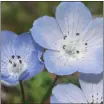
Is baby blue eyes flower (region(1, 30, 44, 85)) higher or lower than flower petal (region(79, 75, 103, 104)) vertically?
higher

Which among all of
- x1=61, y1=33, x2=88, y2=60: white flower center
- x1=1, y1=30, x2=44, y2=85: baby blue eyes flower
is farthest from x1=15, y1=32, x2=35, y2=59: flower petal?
x1=61, y1=33, x2=88, y2=60: white flower center

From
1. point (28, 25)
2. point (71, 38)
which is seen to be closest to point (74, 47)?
point (71, 38)

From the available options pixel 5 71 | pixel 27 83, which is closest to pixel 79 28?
pixel 5 71

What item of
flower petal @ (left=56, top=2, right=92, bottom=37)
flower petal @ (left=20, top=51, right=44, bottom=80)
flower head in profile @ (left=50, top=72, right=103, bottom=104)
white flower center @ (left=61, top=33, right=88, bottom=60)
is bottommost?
flower head in profile @ (left=50, top=72, right=103, bottom=104)

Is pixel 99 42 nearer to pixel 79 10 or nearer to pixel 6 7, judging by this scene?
pixel 79 10

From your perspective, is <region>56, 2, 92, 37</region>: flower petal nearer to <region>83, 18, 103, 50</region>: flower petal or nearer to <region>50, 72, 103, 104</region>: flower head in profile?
<region>83, 18, 103, 50</region>: flower petal

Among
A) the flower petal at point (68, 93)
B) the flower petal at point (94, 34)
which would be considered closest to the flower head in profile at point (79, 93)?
the flower petal at point (68, 93)

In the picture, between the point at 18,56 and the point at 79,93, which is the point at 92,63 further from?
the point at 18,56

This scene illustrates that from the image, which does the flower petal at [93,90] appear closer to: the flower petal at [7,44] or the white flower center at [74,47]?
the white flower center at [74,47]
